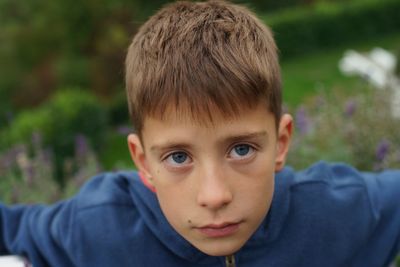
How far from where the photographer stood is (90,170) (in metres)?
3.47

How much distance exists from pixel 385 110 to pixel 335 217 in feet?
5.54

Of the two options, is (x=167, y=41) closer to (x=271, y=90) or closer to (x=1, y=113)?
(x=271, y=90)

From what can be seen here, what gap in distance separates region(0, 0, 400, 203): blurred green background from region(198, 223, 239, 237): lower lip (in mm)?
812

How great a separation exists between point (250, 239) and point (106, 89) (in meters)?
9.38

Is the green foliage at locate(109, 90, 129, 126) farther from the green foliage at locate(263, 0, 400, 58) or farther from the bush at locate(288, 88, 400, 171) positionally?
the bush at locate(288, 88, 400, 171)

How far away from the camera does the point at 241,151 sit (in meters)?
1.64

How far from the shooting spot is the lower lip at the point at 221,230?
1652 millimetres

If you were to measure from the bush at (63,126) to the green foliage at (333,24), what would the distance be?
20.9 feet

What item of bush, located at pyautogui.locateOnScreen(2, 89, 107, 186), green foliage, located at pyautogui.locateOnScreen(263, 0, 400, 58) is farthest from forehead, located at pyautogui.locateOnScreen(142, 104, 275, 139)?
green foliage, located at pyautogui.locateOnScreen(263, 0, 400, 58)

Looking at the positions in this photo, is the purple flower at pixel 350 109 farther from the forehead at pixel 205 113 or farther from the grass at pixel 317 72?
the grass at pixel 317 72

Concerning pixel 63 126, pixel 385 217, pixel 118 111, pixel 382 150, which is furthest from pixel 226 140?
pixel 118 111

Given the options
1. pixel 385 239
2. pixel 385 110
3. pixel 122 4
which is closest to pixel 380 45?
pixel 122 4

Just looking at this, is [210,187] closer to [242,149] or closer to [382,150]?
[242,149]

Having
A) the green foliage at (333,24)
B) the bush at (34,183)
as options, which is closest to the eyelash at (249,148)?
the bush at (34,183)
